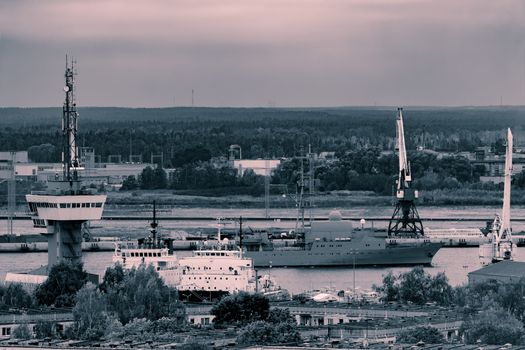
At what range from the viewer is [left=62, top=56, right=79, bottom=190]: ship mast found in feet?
194

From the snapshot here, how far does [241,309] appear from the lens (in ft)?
152

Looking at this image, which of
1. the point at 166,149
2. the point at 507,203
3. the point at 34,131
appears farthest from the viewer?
the point at 34,131

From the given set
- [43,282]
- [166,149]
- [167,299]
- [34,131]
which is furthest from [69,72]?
[34,131]

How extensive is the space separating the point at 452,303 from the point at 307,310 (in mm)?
4411

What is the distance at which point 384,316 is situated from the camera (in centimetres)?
4722

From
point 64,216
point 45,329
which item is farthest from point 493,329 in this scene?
point 64,216

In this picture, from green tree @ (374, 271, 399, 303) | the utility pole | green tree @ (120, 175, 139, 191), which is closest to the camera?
green tree @ (374, 271, 399, 303)

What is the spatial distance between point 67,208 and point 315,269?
66.4 ft

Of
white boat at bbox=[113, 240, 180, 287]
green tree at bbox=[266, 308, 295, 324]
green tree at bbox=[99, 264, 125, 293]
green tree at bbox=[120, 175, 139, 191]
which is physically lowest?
green tree at bbox=[266, 308, 295, 324]

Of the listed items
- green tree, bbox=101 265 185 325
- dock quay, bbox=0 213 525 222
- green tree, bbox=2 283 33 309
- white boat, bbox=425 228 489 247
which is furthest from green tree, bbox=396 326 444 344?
dock quay, bbox=0 213 525 222

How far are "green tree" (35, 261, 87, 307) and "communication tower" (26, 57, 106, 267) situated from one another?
13.6 feet

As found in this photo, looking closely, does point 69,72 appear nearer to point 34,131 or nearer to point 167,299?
point 167,299

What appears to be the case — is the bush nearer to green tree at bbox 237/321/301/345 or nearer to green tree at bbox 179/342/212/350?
green tree at bbox 237/321/301/345

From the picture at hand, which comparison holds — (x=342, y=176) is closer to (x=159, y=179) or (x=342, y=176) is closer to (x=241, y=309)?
(x=159, y=179)
